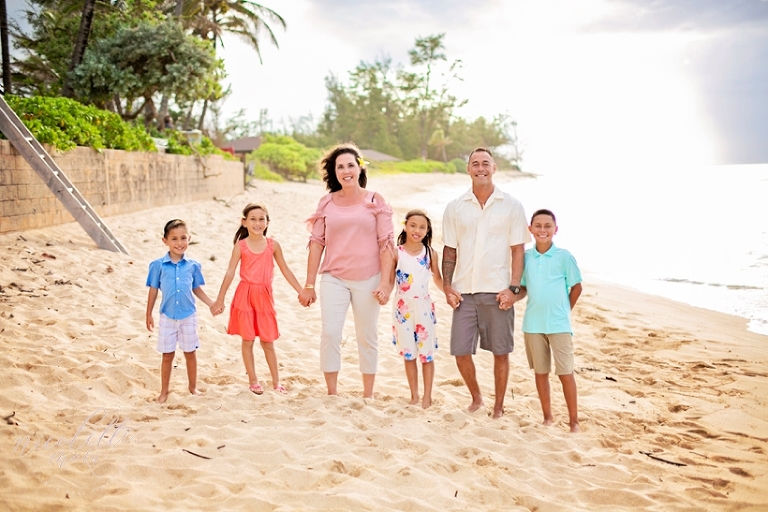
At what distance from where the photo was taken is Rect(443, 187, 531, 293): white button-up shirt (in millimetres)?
4039

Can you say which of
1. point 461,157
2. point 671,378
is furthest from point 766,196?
point 461,157

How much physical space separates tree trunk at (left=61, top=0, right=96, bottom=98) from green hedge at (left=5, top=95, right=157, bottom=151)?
4.74 m

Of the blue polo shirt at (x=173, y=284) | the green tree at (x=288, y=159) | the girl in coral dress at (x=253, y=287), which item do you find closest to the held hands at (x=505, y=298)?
the girl in coral dress at (x=253, y=287)

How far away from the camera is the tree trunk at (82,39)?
49.8ft

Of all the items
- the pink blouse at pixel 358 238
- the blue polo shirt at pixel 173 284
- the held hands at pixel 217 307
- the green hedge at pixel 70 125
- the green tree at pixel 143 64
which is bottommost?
the held hands at pixel 217 307

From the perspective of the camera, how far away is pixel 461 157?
76875mm

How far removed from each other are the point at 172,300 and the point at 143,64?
1444 cm

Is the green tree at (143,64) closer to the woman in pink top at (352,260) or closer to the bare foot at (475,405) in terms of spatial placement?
the woman in pink top at (352,260)

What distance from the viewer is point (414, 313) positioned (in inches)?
169

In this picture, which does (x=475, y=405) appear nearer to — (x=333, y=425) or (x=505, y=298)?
(x=505, y=298)

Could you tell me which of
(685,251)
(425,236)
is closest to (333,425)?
(425,236)

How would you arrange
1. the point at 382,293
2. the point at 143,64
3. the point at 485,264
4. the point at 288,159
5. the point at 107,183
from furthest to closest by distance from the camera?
the point at 288,159 < the point at 143,64 < the point at 107,183 < the point at 382,293 < the point at 485,264

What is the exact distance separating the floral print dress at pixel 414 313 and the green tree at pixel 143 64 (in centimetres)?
1410

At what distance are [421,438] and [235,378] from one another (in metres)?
1.95
